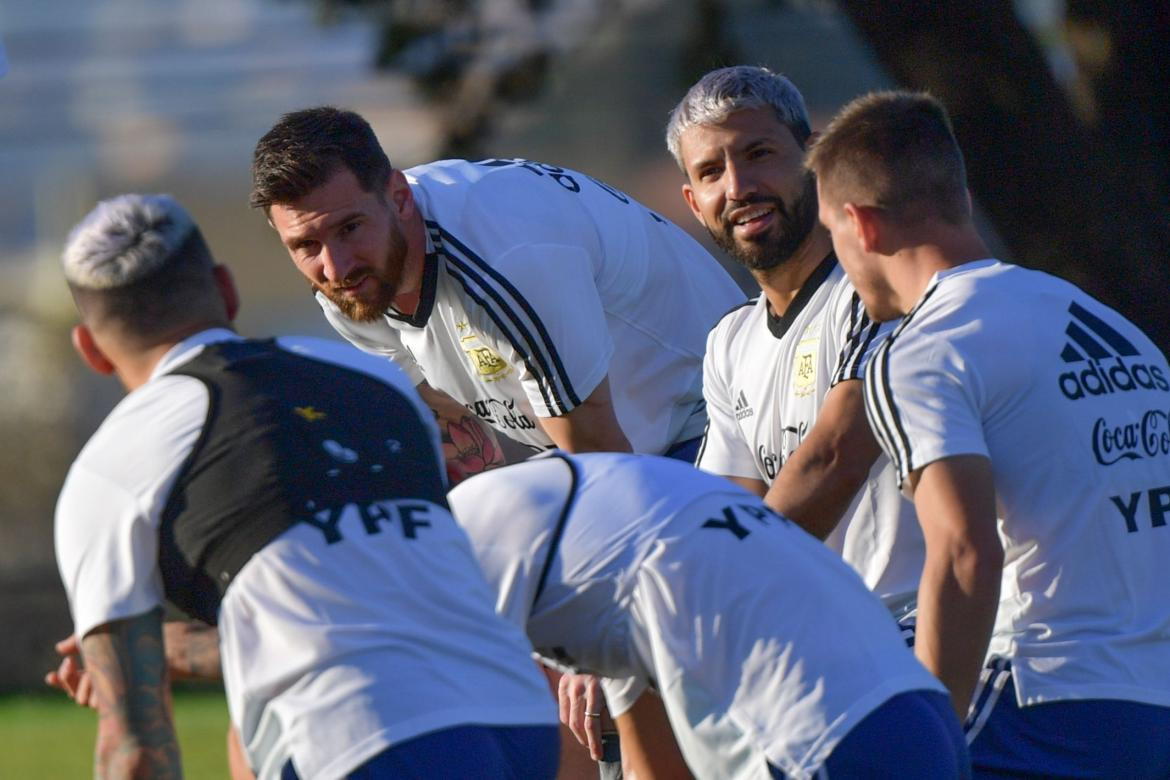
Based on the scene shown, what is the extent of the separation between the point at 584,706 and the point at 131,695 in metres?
1.62

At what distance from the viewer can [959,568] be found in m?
3.46

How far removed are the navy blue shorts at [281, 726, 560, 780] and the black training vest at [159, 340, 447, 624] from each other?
0.41 meters

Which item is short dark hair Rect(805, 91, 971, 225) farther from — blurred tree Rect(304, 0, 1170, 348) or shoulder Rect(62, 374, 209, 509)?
blurred tree Rect(304, 0, 1170, 348)

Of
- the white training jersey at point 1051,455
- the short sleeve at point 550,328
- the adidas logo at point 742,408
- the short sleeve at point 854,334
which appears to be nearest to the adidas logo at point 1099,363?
the white training jersey at point 1051,455

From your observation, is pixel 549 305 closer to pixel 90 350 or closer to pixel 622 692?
pixel 622 692

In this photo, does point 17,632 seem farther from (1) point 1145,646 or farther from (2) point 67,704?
(1) point 1145,646

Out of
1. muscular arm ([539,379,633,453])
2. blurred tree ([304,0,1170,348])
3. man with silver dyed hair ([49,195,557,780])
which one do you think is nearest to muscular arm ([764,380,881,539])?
muscular arm ([539,379,633,453])

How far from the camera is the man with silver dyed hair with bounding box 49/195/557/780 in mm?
3131

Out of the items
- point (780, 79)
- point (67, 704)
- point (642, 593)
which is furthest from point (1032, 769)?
point (67, 704)

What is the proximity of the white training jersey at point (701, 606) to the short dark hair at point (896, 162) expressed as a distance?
2.73 ft

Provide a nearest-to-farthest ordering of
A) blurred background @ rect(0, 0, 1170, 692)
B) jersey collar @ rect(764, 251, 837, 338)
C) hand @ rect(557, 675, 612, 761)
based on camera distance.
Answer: hand @ rect(557, 675, 612, 761)
jersey collar @ rect(764, 251, 837, 338)
blurred background @ rect(0, 0, 1170, 692)

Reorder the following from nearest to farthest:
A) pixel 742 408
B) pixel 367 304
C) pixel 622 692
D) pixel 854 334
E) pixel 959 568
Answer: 1. pixel 959 568
2. pixel 622 692
3. pixel 854 334
4. pixel 742 408
5. pixel 367 304

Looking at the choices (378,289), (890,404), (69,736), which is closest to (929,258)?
(890,404)

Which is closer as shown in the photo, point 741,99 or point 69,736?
point 741,99
